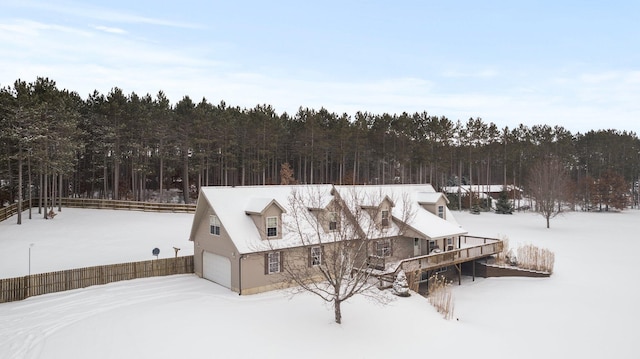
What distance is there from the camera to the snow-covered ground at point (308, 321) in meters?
13.7

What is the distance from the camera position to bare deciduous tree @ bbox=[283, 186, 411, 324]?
16016mm

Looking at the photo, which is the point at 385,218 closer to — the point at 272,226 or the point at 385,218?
the point at 385,218

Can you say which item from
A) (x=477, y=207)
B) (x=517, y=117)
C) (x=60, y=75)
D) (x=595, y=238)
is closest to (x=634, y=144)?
(x=517, y=117)

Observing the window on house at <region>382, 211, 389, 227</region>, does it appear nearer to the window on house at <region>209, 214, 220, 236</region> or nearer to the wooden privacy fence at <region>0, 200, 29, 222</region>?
the window on house at <region>209, 214, 220, 236</region>

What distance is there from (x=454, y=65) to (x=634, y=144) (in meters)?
55.7

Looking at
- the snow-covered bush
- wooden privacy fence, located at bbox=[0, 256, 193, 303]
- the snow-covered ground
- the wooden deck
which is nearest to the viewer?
the snow-covered ground

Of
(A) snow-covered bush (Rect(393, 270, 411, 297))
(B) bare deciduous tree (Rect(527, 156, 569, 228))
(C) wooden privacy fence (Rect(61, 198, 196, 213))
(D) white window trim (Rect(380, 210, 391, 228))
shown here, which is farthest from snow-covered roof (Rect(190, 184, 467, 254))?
(B) bare deciduous tree (Rect(527, 156, 569, 228))

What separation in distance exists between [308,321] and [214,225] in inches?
326

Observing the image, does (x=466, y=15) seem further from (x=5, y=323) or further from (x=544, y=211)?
(x=5, y=323)

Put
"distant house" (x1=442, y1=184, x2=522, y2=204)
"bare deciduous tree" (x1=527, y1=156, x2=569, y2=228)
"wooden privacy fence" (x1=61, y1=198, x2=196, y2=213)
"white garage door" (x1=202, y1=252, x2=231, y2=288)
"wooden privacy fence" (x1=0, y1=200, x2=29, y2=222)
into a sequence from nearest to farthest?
"white garage door" (x1=202, y1=252, x2=231, y2=288), "wooden privacy fence" (x1=0, y1=200, x2=29, y2=222), "wooden privacy fence" (x1=61, y1=198, x2=196, y2=213), "bare deciduous tree" (x1=527, y1=156, x2=569, y2=228), "distant house" (x1=442, y1=184, x2=522, y2=204)

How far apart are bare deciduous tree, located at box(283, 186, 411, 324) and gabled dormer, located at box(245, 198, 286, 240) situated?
3.00ft

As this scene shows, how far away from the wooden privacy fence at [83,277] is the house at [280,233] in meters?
1.50

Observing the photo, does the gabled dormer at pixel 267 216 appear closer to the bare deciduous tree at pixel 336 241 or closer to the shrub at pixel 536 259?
the bare deciduous tree at pixel 336 241

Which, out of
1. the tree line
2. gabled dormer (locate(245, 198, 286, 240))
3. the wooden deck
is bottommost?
the wooden deck
